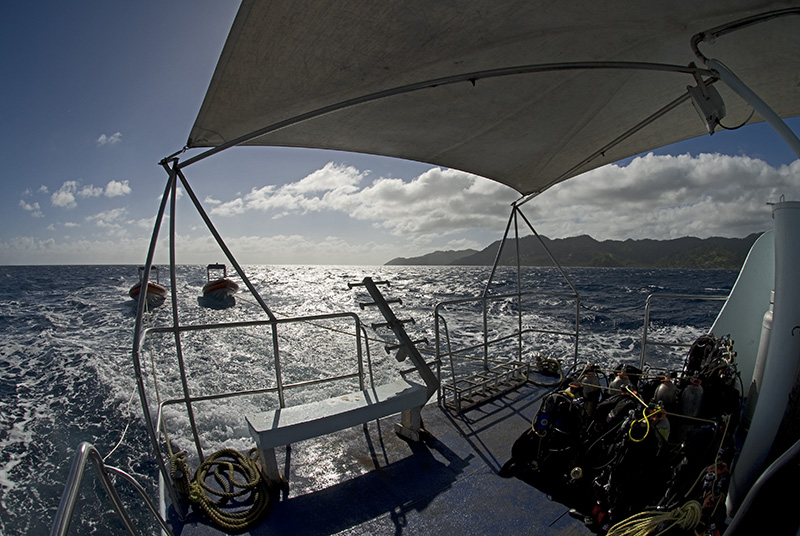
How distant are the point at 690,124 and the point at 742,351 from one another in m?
2.30

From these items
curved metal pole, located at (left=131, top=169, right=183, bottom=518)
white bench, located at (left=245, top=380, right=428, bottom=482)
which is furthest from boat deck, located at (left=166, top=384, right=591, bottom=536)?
curved metal pole, located at (left=131, top=169, right=183, bottom=518)

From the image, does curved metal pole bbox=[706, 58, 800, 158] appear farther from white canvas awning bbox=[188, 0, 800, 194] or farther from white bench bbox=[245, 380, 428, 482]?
white bench bbox=[245, 380, 428, 482]

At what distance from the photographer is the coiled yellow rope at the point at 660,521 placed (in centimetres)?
196

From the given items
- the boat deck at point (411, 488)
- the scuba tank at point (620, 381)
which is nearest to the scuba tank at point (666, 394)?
the scuba tank at point (620, 381)

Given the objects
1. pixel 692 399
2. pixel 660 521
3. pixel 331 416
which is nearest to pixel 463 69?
pixel 331 416

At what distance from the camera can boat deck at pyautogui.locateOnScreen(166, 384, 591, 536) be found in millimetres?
2467

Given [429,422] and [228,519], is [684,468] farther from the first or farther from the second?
[228,519]

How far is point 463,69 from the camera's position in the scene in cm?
276

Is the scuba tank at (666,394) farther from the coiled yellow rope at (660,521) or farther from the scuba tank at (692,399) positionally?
the coiled yellow rope at (660,521)

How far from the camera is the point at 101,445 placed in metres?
5.61

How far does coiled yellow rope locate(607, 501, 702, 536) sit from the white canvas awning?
8.27 feet

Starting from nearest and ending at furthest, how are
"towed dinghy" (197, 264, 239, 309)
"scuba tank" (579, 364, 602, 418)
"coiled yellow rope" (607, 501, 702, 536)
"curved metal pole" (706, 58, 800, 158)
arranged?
"coiled yellow rope" (607, 501, 702, 536), "curved metal pole" (706, 58, 800, 158), "scuba tank" (579, 364, 602, 418), "towed dinghy" (197, 264, 239, 309)

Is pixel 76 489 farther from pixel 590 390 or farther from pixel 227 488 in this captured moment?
pixel 590 390

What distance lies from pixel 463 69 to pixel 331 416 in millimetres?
2614
